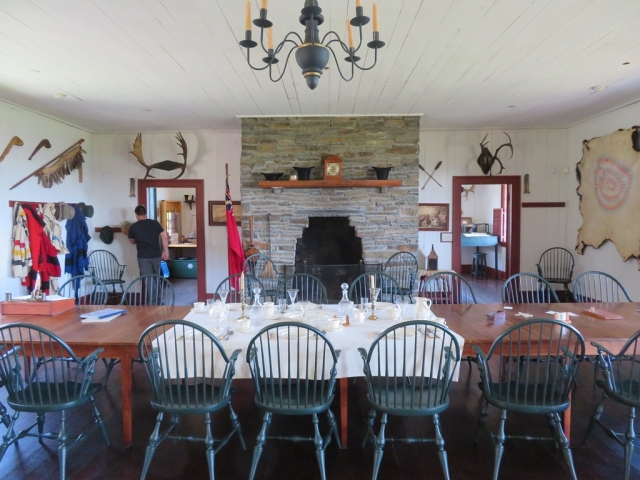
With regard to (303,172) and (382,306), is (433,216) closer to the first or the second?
(303,172)

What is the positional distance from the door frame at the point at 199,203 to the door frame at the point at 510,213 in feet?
13.4

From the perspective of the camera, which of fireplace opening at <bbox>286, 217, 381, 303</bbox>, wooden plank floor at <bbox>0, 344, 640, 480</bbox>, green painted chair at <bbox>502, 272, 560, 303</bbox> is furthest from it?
fireplace opening at <bbox>286, 217, 381, 303</bbox>

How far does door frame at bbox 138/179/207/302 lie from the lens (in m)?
6.66

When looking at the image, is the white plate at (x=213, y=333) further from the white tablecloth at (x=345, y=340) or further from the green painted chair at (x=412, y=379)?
the green painted chair at (x=412, y=379)

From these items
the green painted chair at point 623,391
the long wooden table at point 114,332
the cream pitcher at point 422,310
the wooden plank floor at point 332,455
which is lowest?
the wooden plank floor at point 332,455

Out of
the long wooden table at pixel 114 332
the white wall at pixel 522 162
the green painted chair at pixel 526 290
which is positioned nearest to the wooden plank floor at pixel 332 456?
the long wooden table at pixel 114 332

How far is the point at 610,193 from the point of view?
18.0 feet

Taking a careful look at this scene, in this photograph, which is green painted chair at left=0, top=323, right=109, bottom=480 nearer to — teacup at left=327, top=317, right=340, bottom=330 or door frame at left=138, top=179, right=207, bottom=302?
teacup at left=327, top=317, right=340, bottom=330

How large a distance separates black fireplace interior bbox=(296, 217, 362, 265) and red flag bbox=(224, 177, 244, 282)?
0.85 m

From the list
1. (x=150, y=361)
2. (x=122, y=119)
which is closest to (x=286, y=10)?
(x=150, y=361)

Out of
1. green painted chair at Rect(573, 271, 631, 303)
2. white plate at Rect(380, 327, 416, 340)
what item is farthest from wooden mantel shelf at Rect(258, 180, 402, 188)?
white plate at Rect(380, 327, 416, 340)

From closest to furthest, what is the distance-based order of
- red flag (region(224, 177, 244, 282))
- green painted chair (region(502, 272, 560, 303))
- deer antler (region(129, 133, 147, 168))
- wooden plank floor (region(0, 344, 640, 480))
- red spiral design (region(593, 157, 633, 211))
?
1. wooden plank floor (region(0, 344, 640, 480))
2. green painted chair (region(502, 272, 560, 303))
3. red spiral design (region(593, 157, 633, 211))
4. red flag (region(224, 177, 244, 282))
5. deer antler (region(129, 133, 147, 168))

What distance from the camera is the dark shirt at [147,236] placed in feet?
18.9

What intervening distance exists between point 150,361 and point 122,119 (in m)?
4.67
